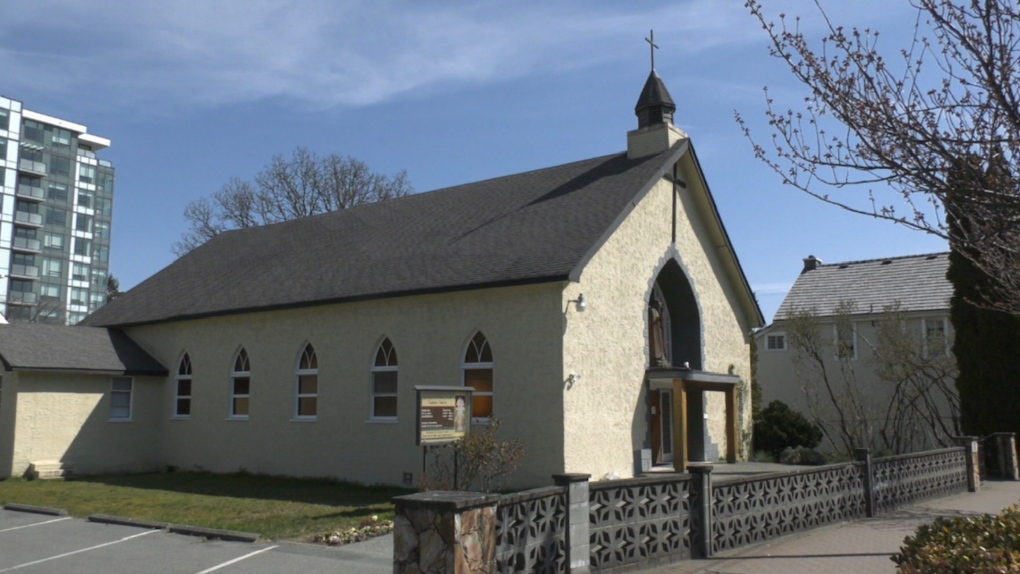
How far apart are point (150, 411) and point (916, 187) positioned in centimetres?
2414

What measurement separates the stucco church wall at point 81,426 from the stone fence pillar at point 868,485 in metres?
20.1

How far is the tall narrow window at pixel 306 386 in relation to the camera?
2189 centimetres

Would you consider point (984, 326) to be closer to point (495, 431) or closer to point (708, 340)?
point (708, 340)

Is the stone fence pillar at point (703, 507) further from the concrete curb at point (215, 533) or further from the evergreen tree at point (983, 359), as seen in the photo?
the evergreen tree at point (983, 359)

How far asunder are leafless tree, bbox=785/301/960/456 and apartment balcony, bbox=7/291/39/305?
74.4 m

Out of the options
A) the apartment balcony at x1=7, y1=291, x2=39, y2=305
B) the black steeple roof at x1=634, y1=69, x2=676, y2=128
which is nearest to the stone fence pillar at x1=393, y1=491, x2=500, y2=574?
the black steeple roof at x1=634, y1=69, x2=676, y2=128

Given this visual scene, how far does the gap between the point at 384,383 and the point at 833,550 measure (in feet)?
37.6

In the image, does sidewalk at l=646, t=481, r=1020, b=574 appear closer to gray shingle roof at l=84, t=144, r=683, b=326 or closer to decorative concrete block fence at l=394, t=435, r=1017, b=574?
decorative concrete block fence at l=394, t=435, r=1017, b=574

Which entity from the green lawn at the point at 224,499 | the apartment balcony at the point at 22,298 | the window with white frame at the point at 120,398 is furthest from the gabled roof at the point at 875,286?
the apartment balcony at the point at 22,298

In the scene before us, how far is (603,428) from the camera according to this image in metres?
18.2

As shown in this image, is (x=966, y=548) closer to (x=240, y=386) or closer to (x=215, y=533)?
(x=215, y=533)

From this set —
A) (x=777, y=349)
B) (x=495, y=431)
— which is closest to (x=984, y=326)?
(x=777, y=349)

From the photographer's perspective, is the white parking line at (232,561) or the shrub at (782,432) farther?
the shrub at (782,432)

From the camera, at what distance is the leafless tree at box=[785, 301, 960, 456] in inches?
1065
